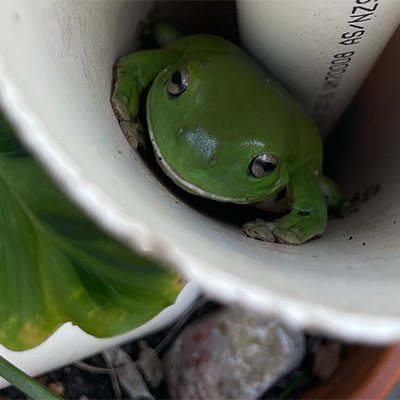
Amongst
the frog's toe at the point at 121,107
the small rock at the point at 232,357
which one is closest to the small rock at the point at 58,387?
the small rock at the point at 232,357

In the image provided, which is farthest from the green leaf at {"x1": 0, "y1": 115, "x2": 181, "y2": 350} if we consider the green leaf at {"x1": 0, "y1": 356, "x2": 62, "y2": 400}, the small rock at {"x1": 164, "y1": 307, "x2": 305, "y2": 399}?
the small rock at {"x1": 164, "y1": 307, "x2": 305, "y2": 399}

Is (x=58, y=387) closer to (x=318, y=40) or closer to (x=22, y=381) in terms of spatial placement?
(x=22, y=381)

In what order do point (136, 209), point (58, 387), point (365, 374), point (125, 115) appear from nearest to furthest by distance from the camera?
point (136, 209) < point (125, 115) < point (365, 374) < point (58, 387)

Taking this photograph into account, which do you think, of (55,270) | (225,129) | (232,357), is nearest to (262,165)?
(225,129)

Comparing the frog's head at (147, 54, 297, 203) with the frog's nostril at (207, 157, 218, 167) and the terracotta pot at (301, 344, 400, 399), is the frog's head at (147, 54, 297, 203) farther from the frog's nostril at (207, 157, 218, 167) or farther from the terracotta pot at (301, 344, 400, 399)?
the terracotta pot at (301, 344, 400, 399)

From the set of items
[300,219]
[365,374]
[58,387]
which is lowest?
[58,387]
